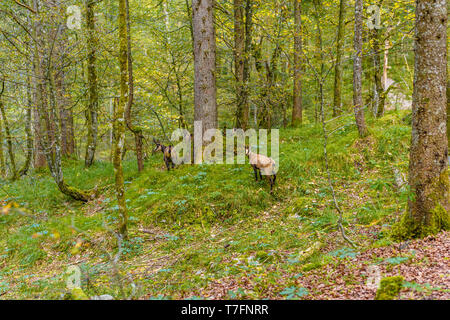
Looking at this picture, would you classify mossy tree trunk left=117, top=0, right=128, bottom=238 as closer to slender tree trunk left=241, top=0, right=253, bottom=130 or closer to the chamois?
the chamois

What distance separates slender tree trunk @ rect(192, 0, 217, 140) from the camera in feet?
28.4

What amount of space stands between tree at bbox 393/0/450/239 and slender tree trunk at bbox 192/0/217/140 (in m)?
5.84

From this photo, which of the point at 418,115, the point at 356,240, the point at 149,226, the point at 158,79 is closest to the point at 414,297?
the point at 356,240

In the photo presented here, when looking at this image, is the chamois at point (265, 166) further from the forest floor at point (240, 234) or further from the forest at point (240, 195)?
the forest floor at point (240, 234)

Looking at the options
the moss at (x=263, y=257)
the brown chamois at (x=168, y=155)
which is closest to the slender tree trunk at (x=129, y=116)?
the brown chamois at (x=168, y=155)

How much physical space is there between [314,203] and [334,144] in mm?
2908

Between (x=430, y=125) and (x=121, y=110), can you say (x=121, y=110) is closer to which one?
(x=121, y=110)

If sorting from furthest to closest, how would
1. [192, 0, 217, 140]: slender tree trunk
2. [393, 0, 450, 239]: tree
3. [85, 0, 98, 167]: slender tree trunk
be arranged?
[85, 0, 98, 167]: slender tree trunk → [192, 0, 217, 140]: slender tree trunk → [393, 0, 450, 239]: tree

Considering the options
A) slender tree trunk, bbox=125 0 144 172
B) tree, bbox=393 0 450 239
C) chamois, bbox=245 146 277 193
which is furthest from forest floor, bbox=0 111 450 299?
slender tree trunk, bbox=125 0 144 172

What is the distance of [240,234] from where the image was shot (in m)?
6.15

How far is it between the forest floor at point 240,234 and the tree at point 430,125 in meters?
0.27

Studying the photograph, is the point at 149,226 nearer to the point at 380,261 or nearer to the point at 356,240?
the point at 356,240

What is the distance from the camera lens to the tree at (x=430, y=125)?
3.90 metres

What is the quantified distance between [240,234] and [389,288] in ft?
11.3
